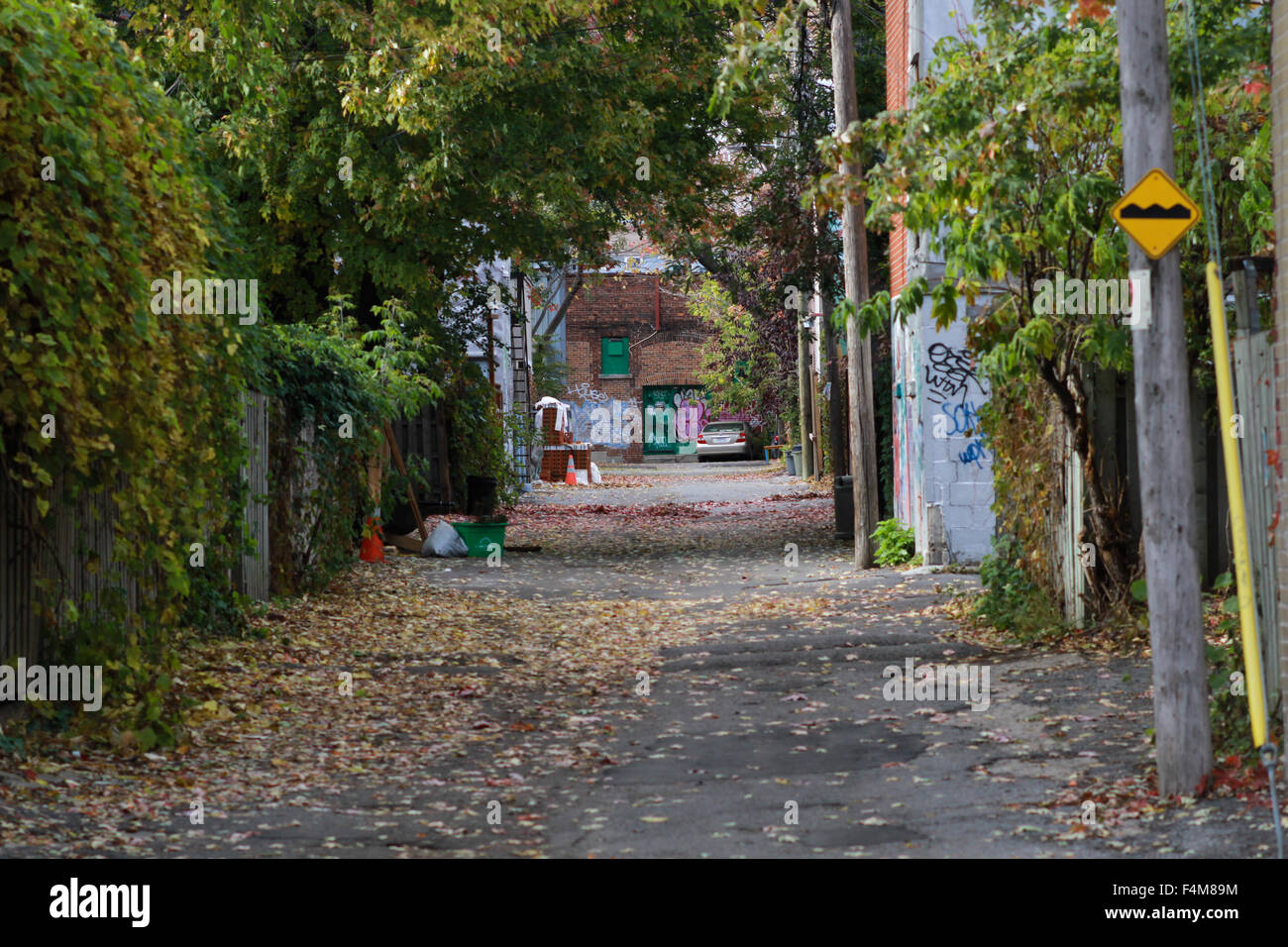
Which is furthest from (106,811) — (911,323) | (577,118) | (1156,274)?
(577,118)

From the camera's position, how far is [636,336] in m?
58.2

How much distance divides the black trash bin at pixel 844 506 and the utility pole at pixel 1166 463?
13.7 m

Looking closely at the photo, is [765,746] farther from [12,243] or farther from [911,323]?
[911,323]

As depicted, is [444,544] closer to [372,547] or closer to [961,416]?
[372,547]

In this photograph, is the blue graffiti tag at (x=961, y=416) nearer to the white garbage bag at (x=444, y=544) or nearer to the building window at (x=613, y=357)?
the white garbage bag at (x=444, y=544)

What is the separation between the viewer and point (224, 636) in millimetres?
10367

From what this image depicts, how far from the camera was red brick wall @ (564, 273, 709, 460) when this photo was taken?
5794cm

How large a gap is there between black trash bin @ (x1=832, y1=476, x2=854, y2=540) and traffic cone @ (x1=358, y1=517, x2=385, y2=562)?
22.0 ft

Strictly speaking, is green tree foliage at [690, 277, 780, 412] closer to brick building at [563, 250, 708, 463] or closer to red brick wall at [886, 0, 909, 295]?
brick building at [563, 250, 708, 463]

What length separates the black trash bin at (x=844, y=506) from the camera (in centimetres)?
2006

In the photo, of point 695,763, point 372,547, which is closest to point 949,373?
point 372,547

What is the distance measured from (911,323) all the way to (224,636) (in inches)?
353

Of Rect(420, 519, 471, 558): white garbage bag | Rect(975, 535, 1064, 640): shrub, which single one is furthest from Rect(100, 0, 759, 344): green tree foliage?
Rect(975, 535, 1064, 640): shrub

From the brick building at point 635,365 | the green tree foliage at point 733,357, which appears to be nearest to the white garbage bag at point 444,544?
the green tree foliage at point 733,357
